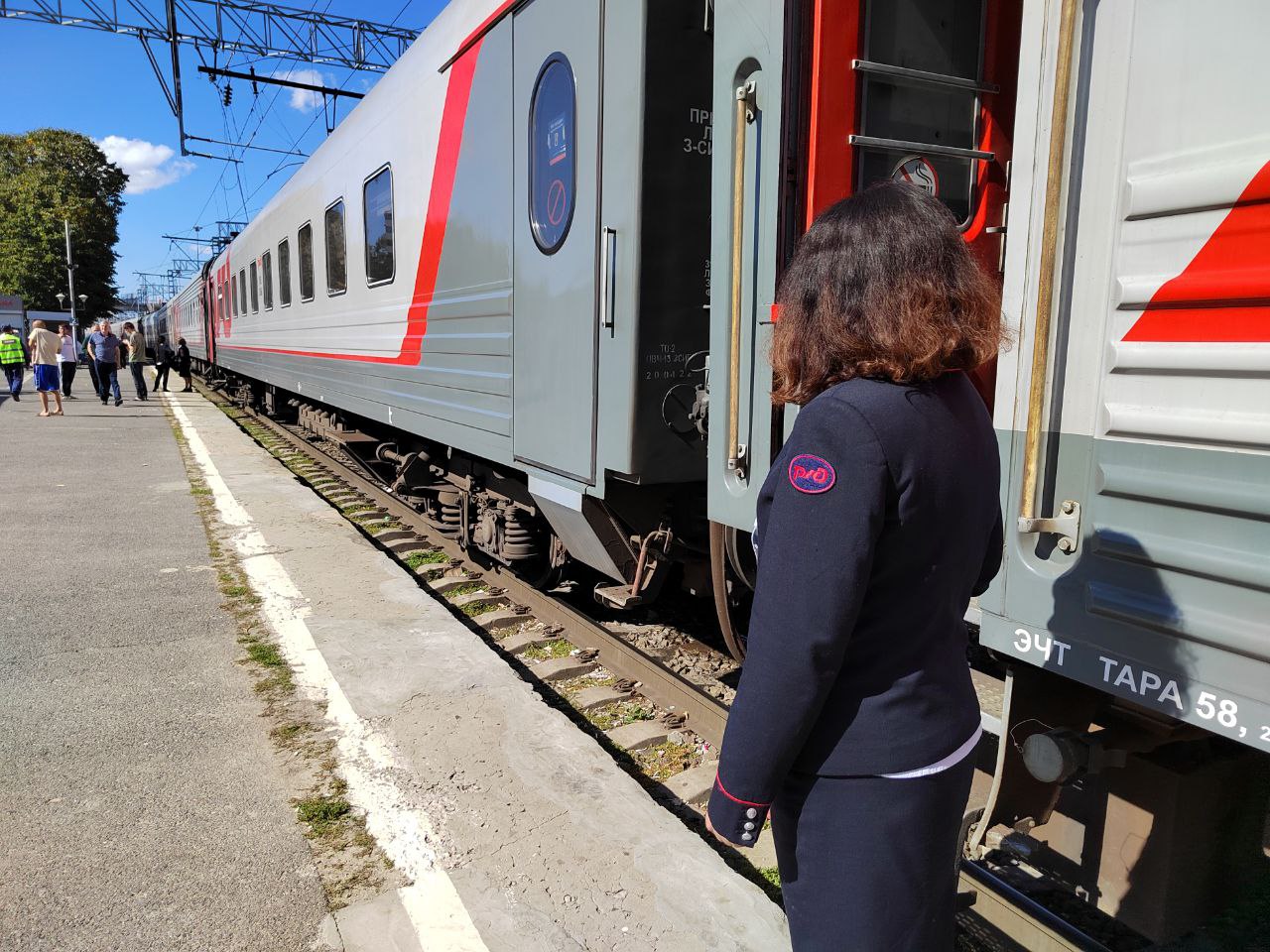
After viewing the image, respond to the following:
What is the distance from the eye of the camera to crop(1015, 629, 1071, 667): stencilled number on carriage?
79.3 inches

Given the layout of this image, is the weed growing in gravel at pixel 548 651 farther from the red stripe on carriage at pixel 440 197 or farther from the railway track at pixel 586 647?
the red stripe on carriage at pixel 440 197

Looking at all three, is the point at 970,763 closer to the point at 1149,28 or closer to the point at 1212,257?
the point at 1212,257

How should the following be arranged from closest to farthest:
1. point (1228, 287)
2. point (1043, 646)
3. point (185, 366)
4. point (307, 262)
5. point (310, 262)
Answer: point (1228, 287) → point (1043, 646) → point (310, 262) → point (307, 262) → point (185, 366)

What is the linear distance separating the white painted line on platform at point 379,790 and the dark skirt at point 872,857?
1191 millimetres

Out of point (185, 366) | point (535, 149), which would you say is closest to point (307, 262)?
point (535, 149)

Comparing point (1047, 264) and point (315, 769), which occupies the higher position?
point (1047, 264)

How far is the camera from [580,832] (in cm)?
276

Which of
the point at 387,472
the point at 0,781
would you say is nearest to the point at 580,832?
the point at 0,781

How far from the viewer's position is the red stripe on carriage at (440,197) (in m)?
4.91

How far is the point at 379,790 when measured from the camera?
302cm

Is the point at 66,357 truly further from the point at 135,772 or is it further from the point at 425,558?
the point at 135,772

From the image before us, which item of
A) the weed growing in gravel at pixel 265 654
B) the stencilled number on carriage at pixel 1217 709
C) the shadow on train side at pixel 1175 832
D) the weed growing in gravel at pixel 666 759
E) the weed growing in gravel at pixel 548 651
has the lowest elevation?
the weed growing in gravel at pixel 666 759

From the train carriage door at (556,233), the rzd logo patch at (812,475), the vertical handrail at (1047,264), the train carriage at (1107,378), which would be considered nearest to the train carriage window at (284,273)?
the train carriage door at (556,233)

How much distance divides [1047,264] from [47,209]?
202 ft
